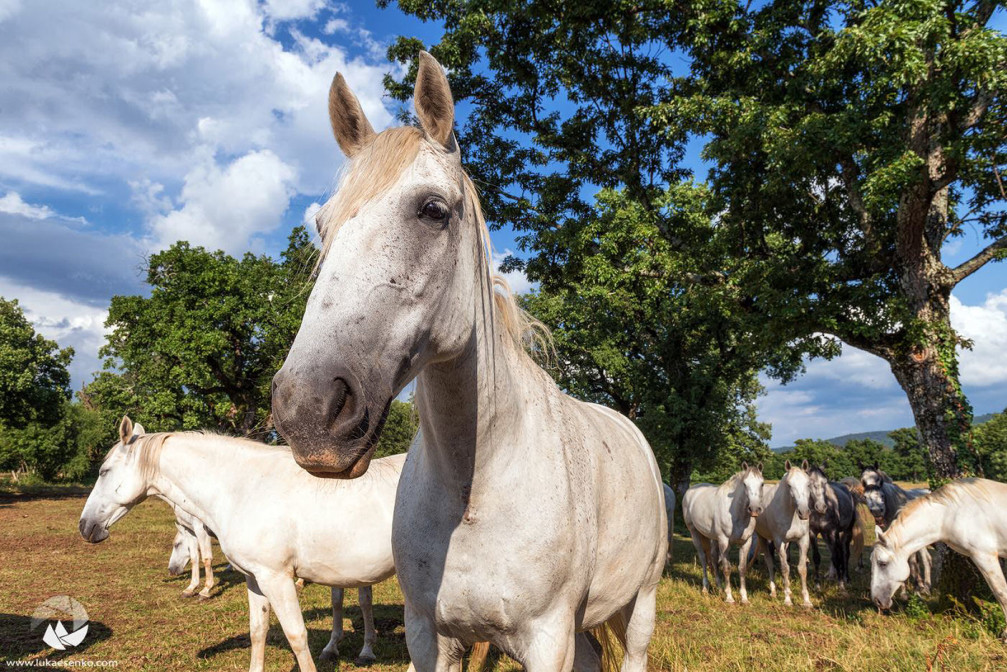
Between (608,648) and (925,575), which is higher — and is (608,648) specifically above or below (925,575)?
above

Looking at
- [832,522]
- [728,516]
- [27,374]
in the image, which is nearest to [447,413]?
[728,516]

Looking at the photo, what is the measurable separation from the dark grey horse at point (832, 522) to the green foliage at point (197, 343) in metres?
16.6

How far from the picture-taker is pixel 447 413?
5.61 ft

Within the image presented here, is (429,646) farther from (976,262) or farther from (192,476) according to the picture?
(976,262)

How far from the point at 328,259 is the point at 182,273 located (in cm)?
2122

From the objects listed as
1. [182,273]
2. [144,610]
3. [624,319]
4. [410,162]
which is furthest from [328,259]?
[182,273]

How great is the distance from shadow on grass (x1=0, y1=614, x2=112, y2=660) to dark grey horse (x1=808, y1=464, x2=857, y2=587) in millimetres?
12566

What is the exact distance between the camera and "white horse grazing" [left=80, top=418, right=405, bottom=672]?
443 centimetres

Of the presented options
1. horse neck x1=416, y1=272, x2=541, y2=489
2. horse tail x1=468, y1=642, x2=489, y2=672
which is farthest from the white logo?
horse neck x1=416, y1=272, x2=541, y2=489

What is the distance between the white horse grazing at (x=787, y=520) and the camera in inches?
361

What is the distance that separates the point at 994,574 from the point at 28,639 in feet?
39.9

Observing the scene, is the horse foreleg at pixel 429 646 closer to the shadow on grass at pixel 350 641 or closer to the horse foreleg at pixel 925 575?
the shadow on grass at pixel 350 641

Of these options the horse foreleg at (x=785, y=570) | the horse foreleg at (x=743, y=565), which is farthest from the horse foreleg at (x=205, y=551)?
the horse foreleg at (x=785, y=570)

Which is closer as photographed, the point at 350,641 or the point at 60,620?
the point at 350,641
